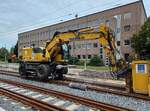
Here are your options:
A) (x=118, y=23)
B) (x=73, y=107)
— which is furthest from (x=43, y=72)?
(x=118, y=23)

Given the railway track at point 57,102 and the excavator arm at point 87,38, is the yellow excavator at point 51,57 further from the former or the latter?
the railway track at point 57,102

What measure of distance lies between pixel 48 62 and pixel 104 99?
872 centimetres

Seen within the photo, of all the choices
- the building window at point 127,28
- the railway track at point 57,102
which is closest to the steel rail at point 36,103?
the railway track at point 57,102

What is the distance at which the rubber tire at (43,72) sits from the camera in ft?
63.1

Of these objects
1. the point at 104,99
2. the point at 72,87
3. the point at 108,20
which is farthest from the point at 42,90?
the point at 108,20

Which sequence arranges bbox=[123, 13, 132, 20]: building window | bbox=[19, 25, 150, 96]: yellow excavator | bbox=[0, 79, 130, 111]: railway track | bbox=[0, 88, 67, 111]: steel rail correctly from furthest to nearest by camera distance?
1. bbox=[123, 13, 132, 20]: building window
2. bbox=[19, 25, 150, 96]: yellow excavator
3. bbox=[0, 79, 130, 111]: railway track
4. bbox=[0, 88, 67, 111]: steel rail

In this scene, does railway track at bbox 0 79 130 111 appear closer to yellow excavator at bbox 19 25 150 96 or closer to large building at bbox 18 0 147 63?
yellow excavator at bbox 19 25 150 96

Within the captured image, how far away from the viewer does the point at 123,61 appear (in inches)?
576

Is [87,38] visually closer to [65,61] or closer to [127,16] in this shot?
[65,61]

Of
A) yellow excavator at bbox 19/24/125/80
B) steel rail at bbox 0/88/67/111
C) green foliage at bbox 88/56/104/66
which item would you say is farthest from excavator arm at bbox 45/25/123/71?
green foliage at bbox 88/56/104/66

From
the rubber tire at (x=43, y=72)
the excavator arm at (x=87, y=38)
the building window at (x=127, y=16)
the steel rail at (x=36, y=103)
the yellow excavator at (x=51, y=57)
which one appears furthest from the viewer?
the building window at (x=127, y=16)

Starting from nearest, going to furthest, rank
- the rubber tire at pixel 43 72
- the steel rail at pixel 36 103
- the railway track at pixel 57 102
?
the steel rail at pixel 36 103 → the railway track at pixel 57 102 → the rubber tire at pixel 43 72

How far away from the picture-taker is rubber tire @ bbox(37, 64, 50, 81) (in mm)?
19241

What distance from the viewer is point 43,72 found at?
63.5 ft
